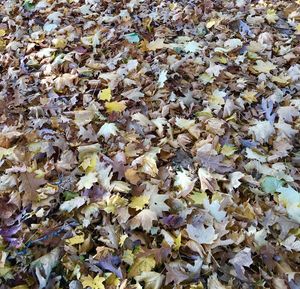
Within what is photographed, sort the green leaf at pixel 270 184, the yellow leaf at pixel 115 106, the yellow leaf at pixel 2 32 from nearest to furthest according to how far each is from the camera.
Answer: the green leaf at pixel 270 184, the yellow leaf at pixel 115 106, the yellow leaf at pixel 2 32

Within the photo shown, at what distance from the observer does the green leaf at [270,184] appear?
2.16m

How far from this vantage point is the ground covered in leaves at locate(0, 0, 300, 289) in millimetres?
1854

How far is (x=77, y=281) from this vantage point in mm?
1781

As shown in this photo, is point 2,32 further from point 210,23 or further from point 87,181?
point 87,181

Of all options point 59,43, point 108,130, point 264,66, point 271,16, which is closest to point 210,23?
point 271,16

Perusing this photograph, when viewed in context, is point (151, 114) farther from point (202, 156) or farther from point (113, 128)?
point (202, 156)

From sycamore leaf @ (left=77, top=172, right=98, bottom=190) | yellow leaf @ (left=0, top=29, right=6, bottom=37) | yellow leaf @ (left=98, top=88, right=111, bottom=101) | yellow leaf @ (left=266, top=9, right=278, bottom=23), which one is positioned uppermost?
yellow leaf @ (left=0, top=29, right=6, bottom=37)

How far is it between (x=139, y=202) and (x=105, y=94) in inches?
36.7

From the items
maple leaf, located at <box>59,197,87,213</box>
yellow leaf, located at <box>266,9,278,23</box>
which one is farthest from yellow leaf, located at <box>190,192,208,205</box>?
yellow leaf, located at <box>266,9,278,23</box>

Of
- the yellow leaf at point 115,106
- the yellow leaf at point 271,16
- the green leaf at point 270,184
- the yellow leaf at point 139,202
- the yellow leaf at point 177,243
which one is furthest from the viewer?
the yellow leaf at point 271,16

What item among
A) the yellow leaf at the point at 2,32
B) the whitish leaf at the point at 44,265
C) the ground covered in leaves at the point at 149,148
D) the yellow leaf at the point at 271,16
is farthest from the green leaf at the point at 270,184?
the yellow leaf at the point at 2,32

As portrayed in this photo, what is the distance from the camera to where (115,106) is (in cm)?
260

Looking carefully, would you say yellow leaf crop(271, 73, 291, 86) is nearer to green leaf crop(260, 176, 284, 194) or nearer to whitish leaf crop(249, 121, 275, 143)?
whitish leaf crop(249, 121, 275, 143)

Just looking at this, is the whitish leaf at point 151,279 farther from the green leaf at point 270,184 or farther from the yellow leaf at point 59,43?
the yellow leaf at point 59,43
